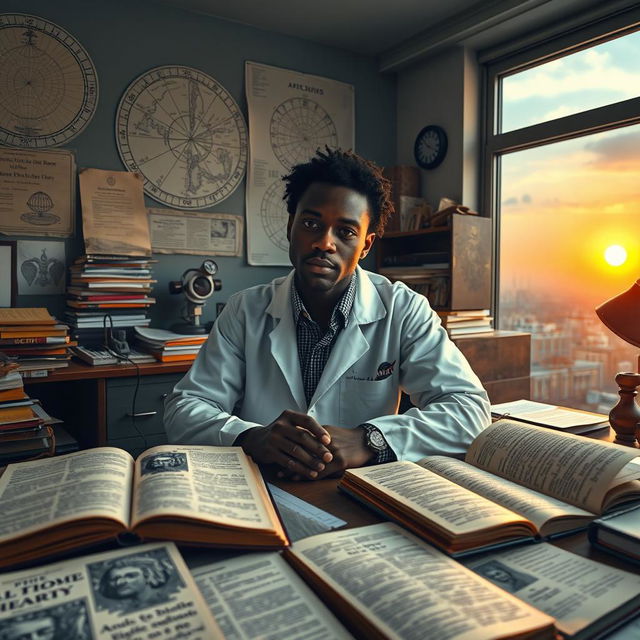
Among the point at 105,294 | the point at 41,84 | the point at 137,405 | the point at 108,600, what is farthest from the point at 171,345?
the point at 108,600

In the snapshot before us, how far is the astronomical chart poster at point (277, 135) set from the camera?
10.1 ft

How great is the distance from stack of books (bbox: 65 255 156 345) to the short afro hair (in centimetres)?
106

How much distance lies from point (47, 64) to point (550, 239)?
8.29 ft

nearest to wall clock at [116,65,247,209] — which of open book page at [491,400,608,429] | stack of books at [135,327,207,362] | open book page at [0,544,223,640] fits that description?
stack of books at [135,327,207,362]

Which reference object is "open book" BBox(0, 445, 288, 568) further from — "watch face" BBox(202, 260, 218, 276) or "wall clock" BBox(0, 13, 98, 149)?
"wall clock" BBox(0, 13, 98, 149)

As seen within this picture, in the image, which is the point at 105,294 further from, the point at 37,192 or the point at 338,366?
the point at 338,366

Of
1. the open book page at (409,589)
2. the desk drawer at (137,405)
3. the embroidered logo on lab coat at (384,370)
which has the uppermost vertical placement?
the embroidered logo on lab coat at (384,370)

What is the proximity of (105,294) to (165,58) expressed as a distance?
1.26 m

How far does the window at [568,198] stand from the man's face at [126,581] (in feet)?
8.14

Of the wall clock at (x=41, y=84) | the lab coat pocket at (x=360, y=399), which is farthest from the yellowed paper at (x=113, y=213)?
the lab coat pocket at (x=360, y=399)

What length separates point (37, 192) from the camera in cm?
254

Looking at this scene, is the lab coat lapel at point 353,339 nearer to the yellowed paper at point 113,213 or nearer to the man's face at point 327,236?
the man's face at point 327,236

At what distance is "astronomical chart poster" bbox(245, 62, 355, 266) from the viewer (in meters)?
3.09

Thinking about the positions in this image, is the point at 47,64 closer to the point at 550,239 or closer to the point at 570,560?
the point at 550,239
